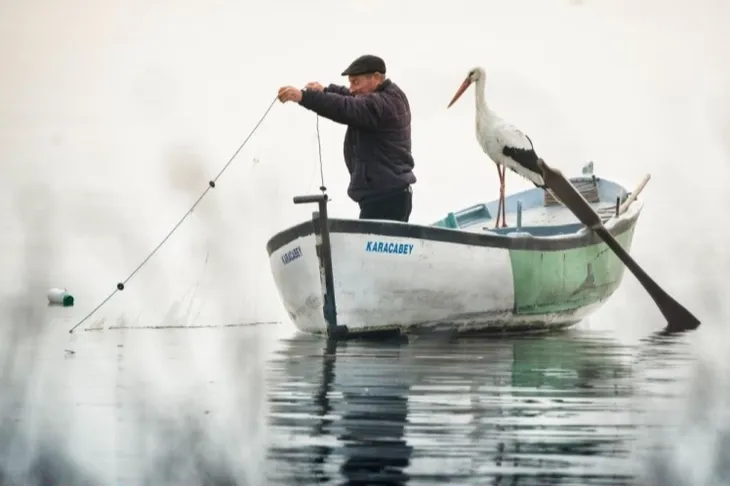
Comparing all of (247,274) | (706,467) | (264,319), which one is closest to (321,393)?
(706,467)

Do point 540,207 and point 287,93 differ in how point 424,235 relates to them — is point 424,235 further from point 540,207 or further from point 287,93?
point 540,207

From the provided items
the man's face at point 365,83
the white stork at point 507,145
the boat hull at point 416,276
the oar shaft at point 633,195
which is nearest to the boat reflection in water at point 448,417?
the boat hull at point 416,276

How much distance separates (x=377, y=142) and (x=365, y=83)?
0.54 metres

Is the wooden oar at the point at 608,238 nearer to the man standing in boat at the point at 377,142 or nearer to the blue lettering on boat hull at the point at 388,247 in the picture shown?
the man standing in boat at the point at 377,142

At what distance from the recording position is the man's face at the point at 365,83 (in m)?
13.0

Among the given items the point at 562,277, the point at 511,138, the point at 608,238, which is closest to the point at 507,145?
the point at 511,138

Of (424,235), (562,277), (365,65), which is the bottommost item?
(562,277)

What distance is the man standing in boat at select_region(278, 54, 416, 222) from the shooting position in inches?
496

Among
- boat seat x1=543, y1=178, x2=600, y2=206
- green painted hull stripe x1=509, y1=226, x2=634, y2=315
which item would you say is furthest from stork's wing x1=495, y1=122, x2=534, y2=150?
boat seat x1=543, y1=178, x2=600, y2=206

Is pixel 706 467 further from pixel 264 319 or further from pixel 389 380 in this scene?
pixel 264 319

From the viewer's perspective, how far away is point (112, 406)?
318 inches

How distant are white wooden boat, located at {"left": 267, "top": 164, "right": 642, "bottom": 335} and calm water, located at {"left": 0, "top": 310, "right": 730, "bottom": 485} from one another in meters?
0.77

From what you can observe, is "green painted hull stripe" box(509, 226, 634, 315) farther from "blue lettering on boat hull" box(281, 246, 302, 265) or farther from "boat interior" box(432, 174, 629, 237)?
"boat interior" box(432, 174, 629, 237)

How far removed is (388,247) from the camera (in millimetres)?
12594
